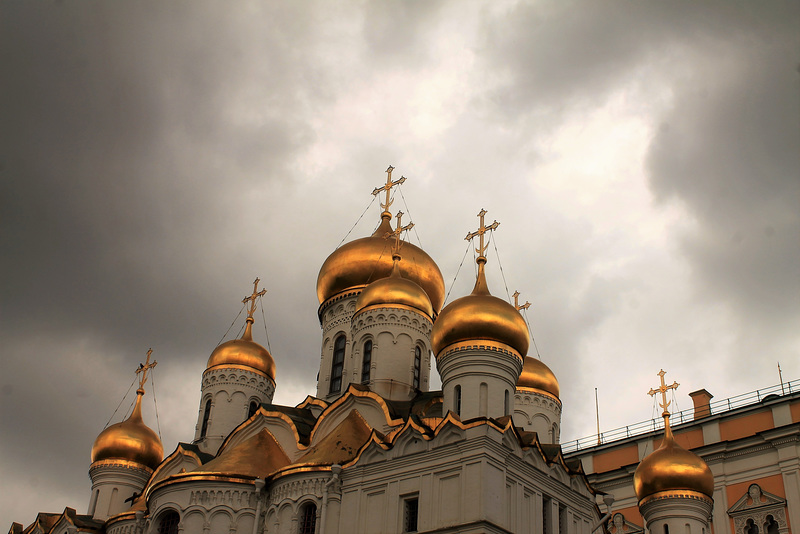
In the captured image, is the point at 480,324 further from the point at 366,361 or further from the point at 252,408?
the point at 252,408

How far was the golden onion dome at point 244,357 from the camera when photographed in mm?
25203

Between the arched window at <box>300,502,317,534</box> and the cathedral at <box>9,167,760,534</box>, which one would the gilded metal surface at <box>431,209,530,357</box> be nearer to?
the cathedral at <box>9,167,760,534</box>

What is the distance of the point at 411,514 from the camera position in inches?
680

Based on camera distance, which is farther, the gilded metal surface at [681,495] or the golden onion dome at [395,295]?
the golden onion dome at [395,295]

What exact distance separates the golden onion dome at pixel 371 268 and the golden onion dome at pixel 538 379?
9.96ft

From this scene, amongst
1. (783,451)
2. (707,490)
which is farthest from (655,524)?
(783,451)

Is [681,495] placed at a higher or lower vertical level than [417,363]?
lower

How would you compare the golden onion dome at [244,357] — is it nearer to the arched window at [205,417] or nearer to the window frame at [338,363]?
the arched window at [205,417]

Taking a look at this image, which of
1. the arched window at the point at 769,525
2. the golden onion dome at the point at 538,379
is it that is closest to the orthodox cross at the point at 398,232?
the golden onion dome at the point at 538,379

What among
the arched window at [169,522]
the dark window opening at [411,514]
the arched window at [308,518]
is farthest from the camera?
the arched window at [169,522]

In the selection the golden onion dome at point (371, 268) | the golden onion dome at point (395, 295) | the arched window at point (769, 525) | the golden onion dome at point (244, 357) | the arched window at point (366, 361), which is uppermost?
the golden onion dome at point (371, 268)

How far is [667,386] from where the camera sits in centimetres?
2241

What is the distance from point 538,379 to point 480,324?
7.06 meters

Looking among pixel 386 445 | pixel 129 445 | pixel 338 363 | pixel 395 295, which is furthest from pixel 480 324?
pixel 129 445
